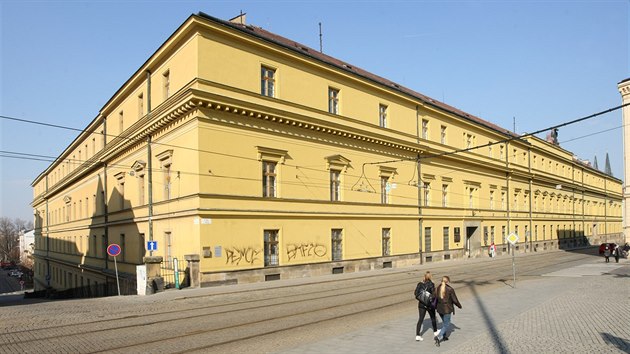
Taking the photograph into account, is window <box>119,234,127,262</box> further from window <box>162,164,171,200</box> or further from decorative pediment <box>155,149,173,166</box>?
decorative pediment <box>155,149,173,166</box>

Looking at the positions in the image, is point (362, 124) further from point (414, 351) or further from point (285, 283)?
point (414, 351)

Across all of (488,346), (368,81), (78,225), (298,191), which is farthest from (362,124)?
(78,225)

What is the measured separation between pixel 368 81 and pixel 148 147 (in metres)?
14.8

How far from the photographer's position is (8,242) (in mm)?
162750

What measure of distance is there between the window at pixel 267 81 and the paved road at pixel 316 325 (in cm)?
1101

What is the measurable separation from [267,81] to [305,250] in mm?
9614

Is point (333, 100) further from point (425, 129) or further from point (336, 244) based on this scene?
point (425, 129)

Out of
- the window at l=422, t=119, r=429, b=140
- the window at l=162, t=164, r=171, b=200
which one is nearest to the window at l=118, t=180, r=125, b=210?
the window at l=162, t=164, r=171, b=200

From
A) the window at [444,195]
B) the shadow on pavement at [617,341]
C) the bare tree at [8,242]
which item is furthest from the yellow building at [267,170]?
the bare tree at [8,242]

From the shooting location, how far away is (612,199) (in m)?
92.8

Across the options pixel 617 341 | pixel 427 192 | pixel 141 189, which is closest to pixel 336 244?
pixel 427 192

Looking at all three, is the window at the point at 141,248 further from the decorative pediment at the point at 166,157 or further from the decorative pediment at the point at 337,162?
the decorative pediment at the point at 337,162

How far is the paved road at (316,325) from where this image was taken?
9.96 meters

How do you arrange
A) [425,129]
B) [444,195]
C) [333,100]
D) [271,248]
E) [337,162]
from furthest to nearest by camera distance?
[444,195], [425,129], [333,100], [337,162], [271,248]
